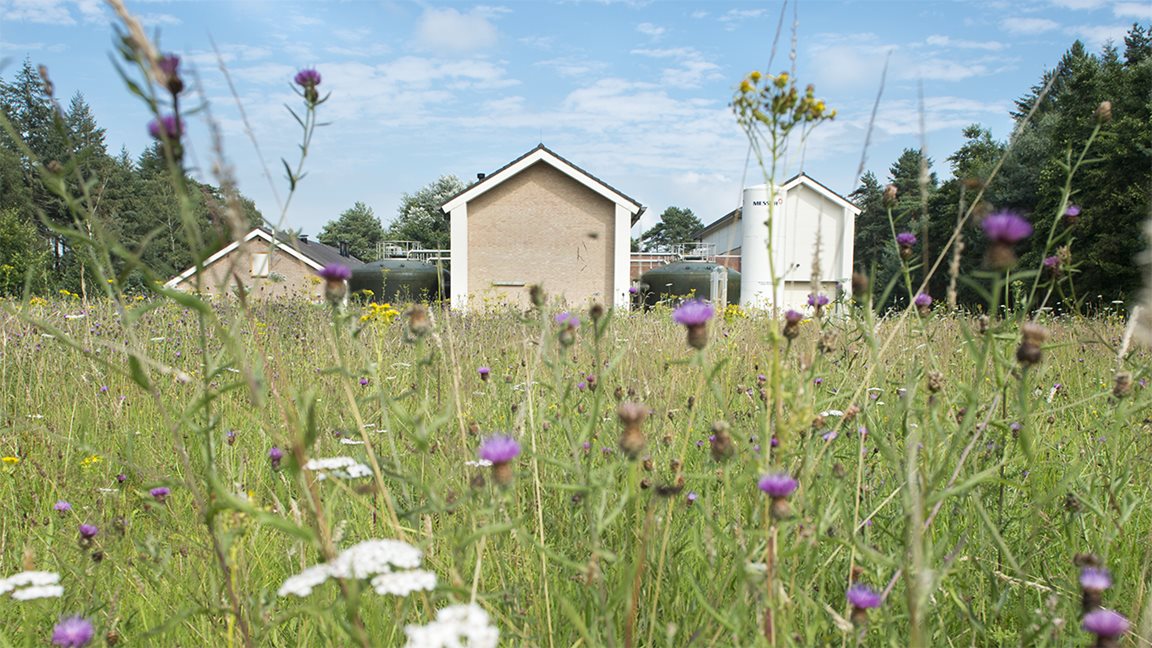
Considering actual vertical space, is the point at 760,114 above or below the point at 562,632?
above

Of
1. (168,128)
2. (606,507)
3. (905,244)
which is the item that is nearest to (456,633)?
(168,128)

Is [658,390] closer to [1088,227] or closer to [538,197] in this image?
[538,197]

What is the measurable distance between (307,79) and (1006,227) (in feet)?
3.74

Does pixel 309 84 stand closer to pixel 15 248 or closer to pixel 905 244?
pixel 905 244

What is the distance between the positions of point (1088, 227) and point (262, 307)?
1974cm

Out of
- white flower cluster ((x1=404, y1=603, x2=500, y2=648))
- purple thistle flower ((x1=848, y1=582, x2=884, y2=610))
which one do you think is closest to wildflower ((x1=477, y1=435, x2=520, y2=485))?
white flower cluster ((x1=404, y1=603, x2=500, y2=648))

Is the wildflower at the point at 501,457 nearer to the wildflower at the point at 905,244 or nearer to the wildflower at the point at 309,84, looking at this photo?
the wildflower at the point at 309,84

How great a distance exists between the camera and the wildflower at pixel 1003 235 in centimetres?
102

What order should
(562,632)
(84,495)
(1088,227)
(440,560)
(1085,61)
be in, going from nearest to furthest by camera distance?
(562,632) → (440,560) → (84,495) → (1088,227) → (1085,61)

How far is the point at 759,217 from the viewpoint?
19141mm

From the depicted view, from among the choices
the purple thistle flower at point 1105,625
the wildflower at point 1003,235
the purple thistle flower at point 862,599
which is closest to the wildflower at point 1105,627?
the purple thistle flower at point 1105,625

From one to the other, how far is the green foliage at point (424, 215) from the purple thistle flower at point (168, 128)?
56.7m

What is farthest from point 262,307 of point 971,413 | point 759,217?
point 759,217

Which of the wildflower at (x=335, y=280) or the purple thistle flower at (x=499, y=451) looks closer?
the purple thistle flower at (x=499, y=451)
